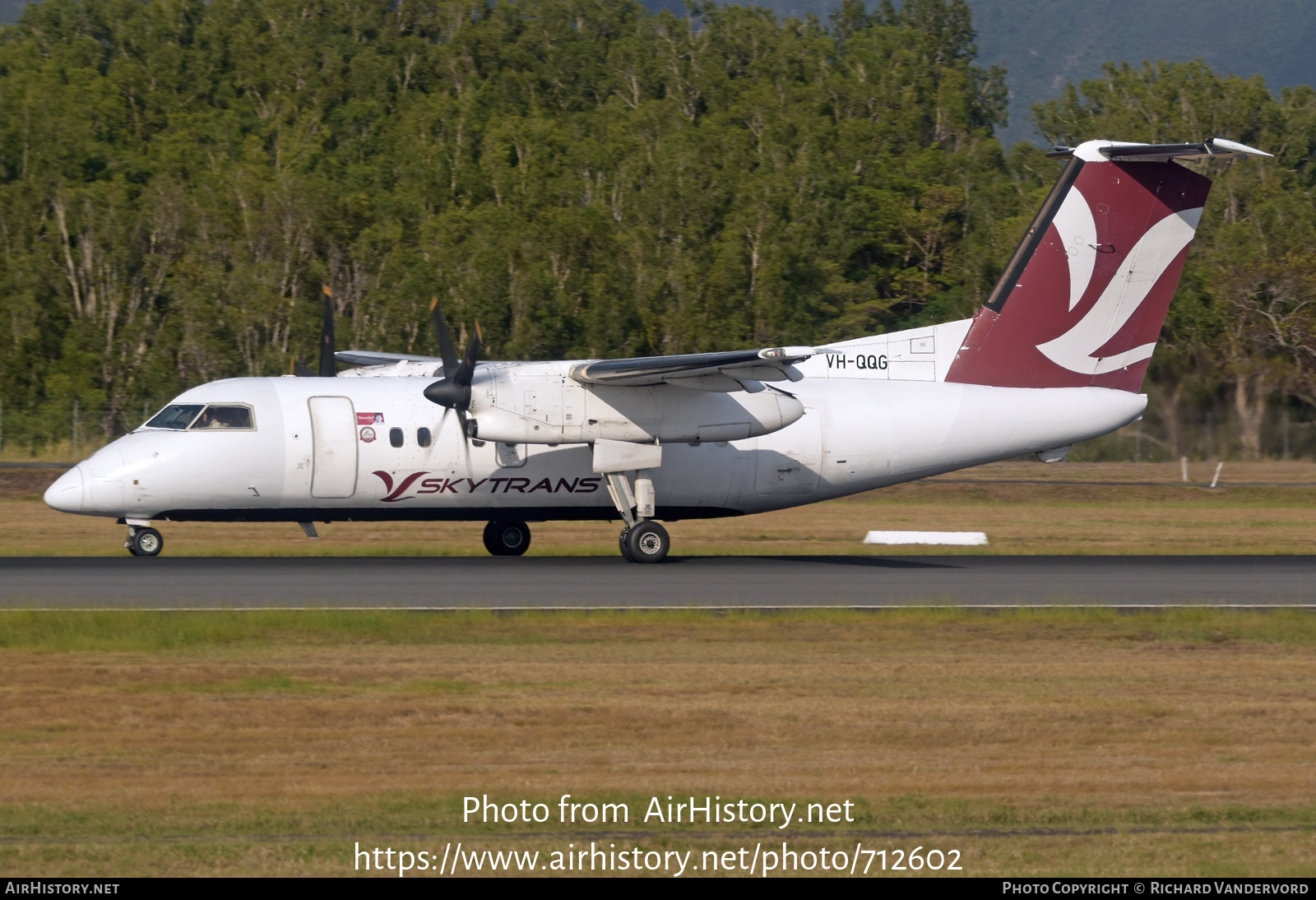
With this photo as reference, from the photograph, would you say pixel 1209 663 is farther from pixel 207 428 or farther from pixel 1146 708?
pixel 207 428

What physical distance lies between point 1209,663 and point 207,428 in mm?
12749

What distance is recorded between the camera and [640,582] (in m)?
17.4

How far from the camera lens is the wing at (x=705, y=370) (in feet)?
59.7

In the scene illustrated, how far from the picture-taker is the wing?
1819 centimetres

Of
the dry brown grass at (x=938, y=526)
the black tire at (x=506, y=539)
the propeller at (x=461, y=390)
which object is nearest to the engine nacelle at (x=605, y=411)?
the propeller at (x=461, y=390)

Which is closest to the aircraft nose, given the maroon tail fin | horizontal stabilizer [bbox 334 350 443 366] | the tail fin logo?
horizontal stabilizer [bbox 334 350 443 366]

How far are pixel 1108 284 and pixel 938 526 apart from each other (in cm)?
816

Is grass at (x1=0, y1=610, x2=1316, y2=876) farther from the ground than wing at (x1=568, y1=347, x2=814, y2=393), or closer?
closer

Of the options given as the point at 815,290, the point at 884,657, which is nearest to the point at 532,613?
the point at 884,657

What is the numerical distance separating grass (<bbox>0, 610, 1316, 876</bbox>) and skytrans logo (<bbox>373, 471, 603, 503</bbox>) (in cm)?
573

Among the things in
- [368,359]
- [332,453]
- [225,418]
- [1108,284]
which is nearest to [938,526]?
[1108,284]

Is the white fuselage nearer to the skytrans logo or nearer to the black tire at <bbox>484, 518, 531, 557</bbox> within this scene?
the skytrans logo

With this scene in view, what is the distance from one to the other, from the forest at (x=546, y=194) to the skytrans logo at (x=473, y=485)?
72.5 ft

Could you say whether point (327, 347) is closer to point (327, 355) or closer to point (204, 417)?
point (327, 355)
